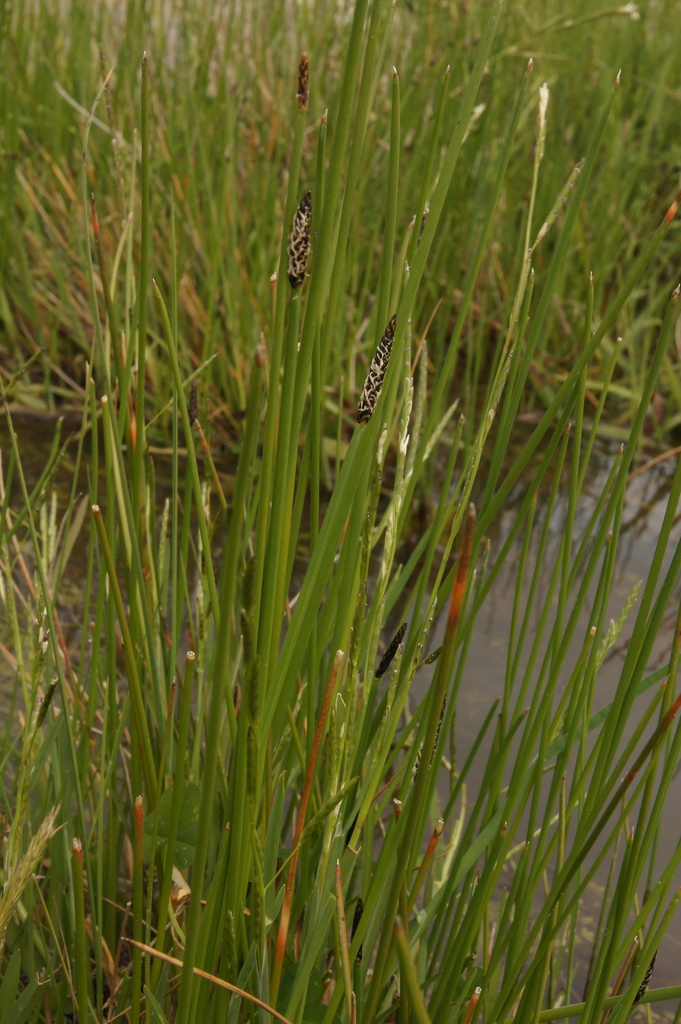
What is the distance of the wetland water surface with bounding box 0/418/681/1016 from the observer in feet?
3.82

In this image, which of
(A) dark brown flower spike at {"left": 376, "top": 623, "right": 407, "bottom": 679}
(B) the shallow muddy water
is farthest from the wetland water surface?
(A) dark brown flower spike at {"left": 376, "top": 623, "right": 407, "bottom": 679}

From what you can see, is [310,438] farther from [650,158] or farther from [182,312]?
[650,158]

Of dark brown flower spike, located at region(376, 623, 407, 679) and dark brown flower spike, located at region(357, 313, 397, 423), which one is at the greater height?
dark brown flower spike, located at region(357, 313, 397, 423)

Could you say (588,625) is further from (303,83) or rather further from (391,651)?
(303,83)

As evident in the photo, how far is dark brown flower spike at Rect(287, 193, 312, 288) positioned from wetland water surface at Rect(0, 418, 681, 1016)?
2.46ft

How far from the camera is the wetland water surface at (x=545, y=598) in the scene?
3.82ft

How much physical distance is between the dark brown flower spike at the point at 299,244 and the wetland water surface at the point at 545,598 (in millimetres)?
748

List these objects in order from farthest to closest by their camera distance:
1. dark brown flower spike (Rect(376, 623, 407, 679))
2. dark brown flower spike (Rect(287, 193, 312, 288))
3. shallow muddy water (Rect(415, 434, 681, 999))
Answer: shallow muddy water (Rect(415, 434, 681, 999)) < dark brown flower spike (Rect(376, 623, 407, 679)) < dark brown flower spike (Rect(287, 193, 312, 288))

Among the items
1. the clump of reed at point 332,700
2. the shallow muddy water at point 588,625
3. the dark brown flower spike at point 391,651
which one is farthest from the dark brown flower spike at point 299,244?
the shallow muddy water at point 588,625

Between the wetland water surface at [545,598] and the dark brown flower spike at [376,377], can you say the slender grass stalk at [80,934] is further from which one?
the wetland water surface at [545,598]

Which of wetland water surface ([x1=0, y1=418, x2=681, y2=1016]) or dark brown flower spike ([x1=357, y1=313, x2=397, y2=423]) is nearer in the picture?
dark brown flower spike ([x1=357, y1=313, x2=397, y2=423])

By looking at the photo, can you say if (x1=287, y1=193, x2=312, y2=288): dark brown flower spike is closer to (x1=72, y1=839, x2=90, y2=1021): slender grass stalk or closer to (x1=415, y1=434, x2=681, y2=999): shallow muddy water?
(x1=72, y1=839, x2=90, y2=1021): slender grass stalk

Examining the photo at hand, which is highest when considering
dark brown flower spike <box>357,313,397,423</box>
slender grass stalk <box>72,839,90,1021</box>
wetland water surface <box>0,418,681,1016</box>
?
dark brown flower spike <box>357,313,397,423</box>

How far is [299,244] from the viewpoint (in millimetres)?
420
